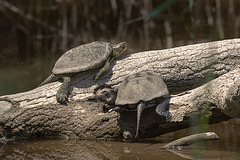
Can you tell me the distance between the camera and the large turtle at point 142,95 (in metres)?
3.44

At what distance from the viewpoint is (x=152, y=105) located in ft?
11.7

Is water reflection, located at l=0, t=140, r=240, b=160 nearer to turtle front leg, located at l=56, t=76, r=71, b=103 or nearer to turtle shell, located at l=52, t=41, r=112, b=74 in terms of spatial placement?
turtle front leg, located at l=56, t=76, r=71, b=103

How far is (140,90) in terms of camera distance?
11.5ft

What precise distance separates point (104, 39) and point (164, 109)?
5.54 m

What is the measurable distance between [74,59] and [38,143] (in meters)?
1.20

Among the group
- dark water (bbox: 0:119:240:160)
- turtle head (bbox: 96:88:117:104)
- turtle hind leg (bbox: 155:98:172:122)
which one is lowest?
dark water (bbox: 0:119:240:160)

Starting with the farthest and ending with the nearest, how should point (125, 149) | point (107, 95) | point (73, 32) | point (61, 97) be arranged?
point (73, 32) → point (61, 97) → point (107, 95) → point (125, 149)

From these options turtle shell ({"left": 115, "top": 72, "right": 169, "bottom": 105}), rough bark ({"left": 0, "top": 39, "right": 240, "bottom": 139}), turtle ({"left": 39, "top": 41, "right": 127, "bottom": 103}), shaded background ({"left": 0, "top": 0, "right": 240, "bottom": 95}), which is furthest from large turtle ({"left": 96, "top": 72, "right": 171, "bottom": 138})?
shaded background ({"left": 0, "top": 0, "right": 240, "bottom": 95})

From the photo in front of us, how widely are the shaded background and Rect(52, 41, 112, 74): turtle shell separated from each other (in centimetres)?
161

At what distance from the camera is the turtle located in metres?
4.16

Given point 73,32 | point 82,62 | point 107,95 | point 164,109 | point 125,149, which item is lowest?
point 125,149

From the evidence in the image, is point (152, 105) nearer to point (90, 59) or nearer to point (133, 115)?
point (133, 115)

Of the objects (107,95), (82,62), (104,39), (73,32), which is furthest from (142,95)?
(73,32)

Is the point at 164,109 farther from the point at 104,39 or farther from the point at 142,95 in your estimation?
the point at 104,39
